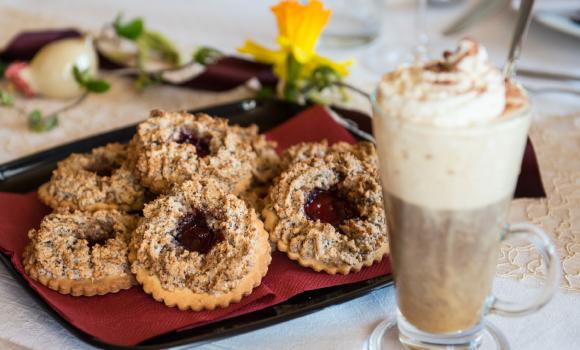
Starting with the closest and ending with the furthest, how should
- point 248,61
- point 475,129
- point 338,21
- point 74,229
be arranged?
1. point 475,129
2. point 74,229
3. point 248,61
4. point 338,21

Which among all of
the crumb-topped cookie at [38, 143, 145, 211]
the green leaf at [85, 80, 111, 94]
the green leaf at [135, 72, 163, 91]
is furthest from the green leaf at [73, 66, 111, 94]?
the crumb-topped cookie at [38, 143, 145, 211]

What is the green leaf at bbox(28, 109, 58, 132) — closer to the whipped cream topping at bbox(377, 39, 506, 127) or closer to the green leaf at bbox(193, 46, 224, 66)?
the green leaf at bbox(193, 46, 224, 66)

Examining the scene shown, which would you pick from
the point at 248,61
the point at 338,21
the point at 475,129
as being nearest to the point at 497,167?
the point at 475,129

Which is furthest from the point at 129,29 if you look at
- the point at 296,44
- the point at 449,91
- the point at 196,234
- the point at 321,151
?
the point at 449,91

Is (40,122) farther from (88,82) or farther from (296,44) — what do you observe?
(296,44)

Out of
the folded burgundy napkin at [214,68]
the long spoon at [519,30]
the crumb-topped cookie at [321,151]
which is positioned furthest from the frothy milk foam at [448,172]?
the long spoon at [519,30]

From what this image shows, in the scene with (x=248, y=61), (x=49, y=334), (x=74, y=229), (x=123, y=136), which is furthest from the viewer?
(x=248, y=61)

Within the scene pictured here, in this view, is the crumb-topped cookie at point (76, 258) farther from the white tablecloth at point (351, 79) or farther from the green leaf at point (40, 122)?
the green leaf at point (40, 122)

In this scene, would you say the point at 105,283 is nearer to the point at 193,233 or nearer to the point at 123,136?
the point at 193,233
